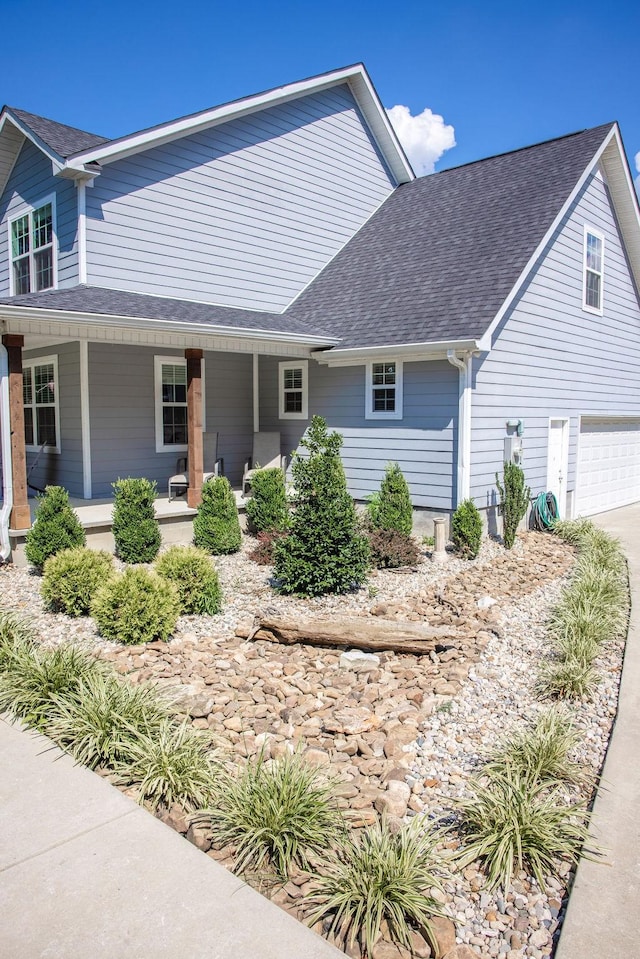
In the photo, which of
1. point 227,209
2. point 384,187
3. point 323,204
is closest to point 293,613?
point 227,209

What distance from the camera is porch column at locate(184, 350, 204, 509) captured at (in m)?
10.7

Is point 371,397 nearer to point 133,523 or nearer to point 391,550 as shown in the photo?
point 391,550

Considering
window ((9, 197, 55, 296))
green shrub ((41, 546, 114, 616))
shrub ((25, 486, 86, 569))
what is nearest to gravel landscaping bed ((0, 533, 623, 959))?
green shrub ((41, 546, 114, 616))

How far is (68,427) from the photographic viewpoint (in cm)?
1188

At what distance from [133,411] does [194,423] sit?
6.27 ft

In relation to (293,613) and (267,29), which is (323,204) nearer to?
(267,29)

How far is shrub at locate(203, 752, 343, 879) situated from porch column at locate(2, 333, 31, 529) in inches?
253

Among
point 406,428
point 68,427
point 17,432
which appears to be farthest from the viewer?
point 68,427

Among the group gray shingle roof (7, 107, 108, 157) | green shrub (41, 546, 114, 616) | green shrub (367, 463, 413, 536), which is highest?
gray shingle roof (7, 107, 108, 157)

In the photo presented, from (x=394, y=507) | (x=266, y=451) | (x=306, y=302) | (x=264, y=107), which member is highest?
(x=264, y=107)

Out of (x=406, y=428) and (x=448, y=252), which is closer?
(x=406, y=428)

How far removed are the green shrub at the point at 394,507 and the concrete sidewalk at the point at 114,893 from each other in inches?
271

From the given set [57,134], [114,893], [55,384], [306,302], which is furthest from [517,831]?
[57,134]

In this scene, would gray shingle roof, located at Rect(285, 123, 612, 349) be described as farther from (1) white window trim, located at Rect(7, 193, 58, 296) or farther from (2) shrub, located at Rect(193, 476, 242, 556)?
(1) white window trim, located at Rect(7, 193, 58, 296)
